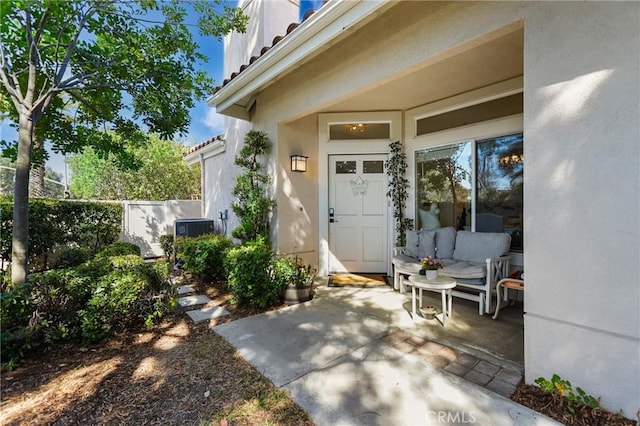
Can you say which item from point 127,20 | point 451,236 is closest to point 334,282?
point 451,236

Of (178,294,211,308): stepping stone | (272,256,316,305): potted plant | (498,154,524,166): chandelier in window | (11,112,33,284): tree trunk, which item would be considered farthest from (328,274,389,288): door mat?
(11,112,33,284): tree trunk

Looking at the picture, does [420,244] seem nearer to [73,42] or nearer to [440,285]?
[440,285]

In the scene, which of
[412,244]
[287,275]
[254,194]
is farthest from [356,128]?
[287,275]

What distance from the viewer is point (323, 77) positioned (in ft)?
13.8

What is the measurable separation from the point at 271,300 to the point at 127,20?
13.3 ft

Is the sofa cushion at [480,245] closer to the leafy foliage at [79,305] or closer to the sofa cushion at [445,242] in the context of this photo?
the sofa cushion at [445,242]

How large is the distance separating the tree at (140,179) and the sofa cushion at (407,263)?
12971 mm

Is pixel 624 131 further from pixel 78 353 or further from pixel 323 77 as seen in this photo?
pixel 78 353

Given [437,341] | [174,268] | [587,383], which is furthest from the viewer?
[174,268]

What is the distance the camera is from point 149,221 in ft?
28.0

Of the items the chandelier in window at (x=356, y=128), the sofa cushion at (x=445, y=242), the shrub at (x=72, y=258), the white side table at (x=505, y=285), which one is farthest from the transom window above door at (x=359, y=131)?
the shrub at (x=72, y=258)

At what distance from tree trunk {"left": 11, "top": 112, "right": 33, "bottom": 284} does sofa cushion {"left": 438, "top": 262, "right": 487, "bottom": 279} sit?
4864mm

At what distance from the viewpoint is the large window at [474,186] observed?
4309 mm

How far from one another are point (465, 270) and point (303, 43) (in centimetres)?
368
